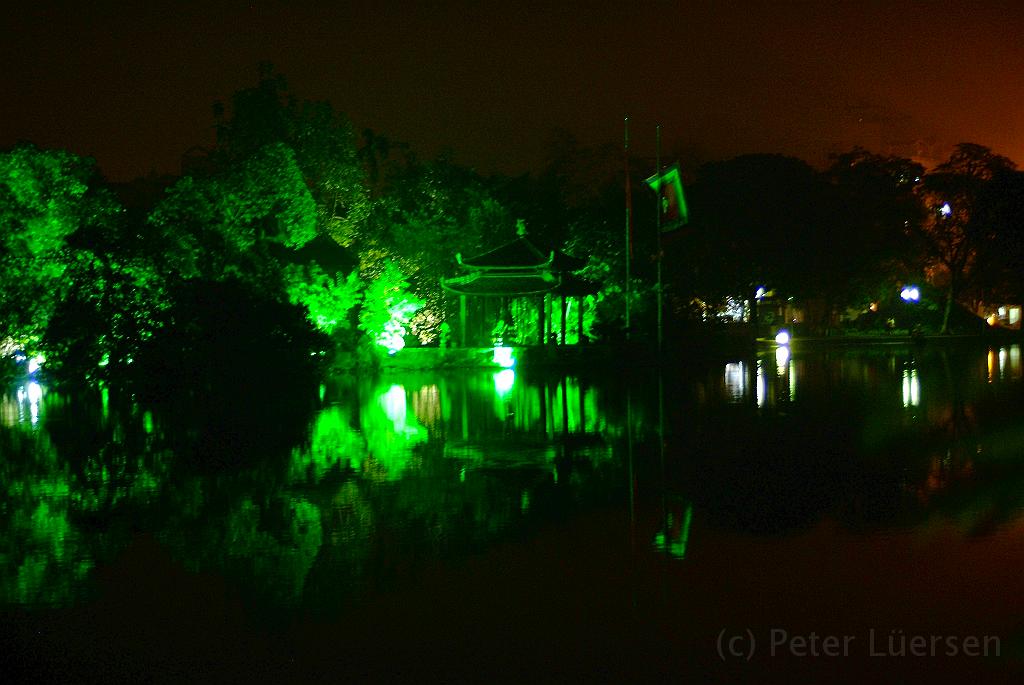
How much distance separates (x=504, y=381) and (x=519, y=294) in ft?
31.7

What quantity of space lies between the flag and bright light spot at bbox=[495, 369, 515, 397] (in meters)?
7.32

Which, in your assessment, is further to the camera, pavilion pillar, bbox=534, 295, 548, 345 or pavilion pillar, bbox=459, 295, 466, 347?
pavilion pillar, bbox=459, 295, 466, 347

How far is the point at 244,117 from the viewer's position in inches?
→ 1662

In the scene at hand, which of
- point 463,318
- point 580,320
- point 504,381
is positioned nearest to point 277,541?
point 504,381

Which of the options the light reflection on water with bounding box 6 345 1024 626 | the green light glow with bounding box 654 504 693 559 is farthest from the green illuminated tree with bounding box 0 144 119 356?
the green light glow with bounding box 654 504 693 559

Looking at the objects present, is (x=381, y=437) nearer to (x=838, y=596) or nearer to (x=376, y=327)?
(x=838, y=596)

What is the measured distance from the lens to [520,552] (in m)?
8.95

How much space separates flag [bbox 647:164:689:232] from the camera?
123 ft

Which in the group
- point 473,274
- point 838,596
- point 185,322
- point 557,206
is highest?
point 557,206

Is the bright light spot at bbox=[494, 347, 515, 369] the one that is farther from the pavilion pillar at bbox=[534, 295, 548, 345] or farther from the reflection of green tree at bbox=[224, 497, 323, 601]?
the reflection of green tree at bbox=[224, 497, 323, 601]

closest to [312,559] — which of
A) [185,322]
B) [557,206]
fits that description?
[185,322]

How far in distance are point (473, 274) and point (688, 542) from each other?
33291 millimetres

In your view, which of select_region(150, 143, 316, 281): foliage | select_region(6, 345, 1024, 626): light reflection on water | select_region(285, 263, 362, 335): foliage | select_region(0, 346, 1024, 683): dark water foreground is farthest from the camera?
select_region(285, 263, 362, 335): foliage

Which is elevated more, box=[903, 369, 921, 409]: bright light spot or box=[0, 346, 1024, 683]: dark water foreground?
box=[903, 369, 921, 409]: bright light spot
